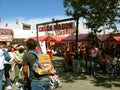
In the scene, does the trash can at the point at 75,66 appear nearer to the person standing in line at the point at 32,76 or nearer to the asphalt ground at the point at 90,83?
the asphalt ground at the point at 90,83

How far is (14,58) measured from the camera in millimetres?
11094

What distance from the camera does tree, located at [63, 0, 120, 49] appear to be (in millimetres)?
13906

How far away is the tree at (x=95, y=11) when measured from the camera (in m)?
13.9

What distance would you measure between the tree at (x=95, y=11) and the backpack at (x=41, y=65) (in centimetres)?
825

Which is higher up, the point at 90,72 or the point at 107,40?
the point at 107,40

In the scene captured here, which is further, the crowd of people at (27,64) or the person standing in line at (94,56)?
the person standing in line at (94,56)

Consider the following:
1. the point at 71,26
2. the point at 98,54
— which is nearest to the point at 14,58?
the point at 98,54

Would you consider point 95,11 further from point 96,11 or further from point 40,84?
point 40,84

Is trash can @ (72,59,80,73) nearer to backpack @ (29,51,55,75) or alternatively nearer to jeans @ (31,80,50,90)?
backpack @ (29,51,55,75)

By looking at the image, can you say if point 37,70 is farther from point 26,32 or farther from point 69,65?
point 26,32

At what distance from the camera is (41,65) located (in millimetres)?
5832

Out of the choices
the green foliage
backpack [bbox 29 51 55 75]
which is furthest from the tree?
backpack [bbox 29 51 55 75]

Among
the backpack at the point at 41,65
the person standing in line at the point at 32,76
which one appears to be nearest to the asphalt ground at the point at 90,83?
the person standing in line at the point at 32,76

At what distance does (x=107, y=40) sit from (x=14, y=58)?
13.5 m
